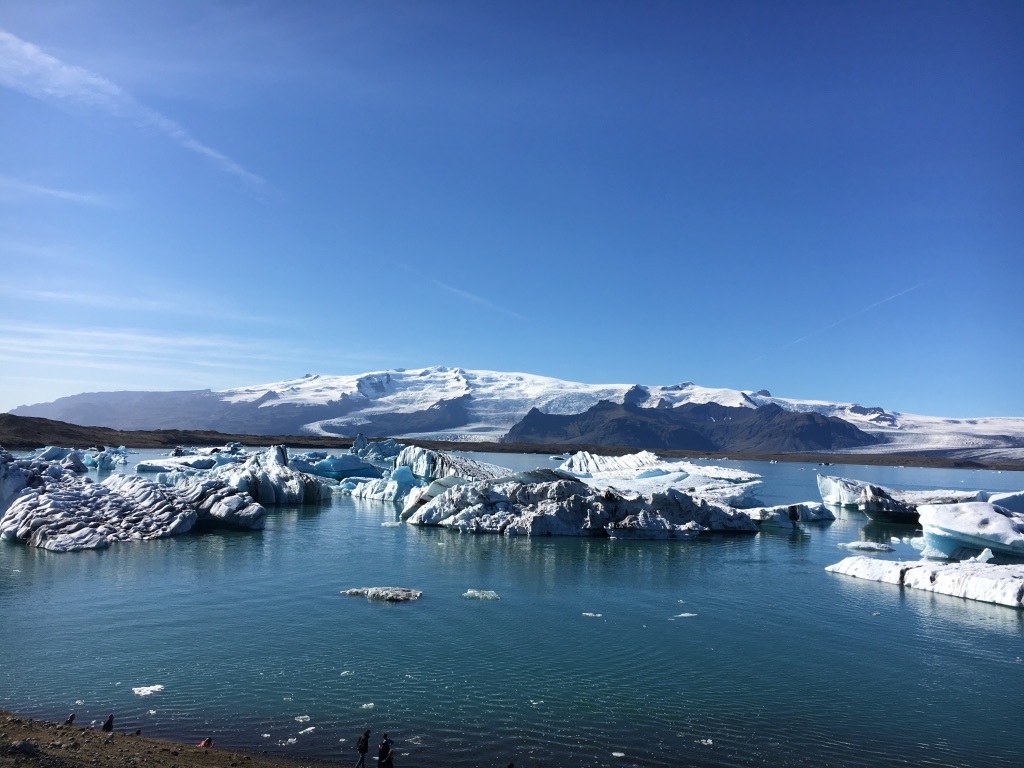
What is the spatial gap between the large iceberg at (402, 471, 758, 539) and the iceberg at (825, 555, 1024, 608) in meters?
6.67

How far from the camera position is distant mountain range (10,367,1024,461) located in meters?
153

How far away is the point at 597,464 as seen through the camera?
54.6 m

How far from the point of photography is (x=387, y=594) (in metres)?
15.0

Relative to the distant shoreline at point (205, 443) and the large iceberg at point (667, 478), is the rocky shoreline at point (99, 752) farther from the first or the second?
the distant shoreline at point (205, 443)

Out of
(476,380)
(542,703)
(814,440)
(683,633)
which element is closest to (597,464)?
(683,633)

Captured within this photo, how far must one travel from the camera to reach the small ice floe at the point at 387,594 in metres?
14.9

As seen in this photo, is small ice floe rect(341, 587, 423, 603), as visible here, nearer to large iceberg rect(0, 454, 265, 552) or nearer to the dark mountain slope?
large iceberg rect(0, 454, 265, 552)

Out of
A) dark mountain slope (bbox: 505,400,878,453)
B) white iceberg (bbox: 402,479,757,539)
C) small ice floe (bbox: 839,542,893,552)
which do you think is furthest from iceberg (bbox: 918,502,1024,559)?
dark mountain slope (bbox: 505,400,878,453)

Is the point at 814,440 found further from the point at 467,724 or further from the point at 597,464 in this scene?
the point at 467,724

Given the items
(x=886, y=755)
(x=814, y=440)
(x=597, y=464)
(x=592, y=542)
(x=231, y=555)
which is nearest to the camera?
(x=886, y=755)

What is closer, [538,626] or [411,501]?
[538,626]

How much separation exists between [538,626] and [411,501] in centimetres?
1452

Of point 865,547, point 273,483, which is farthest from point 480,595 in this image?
point 273,483

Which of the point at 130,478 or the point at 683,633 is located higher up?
the point at 130,478
